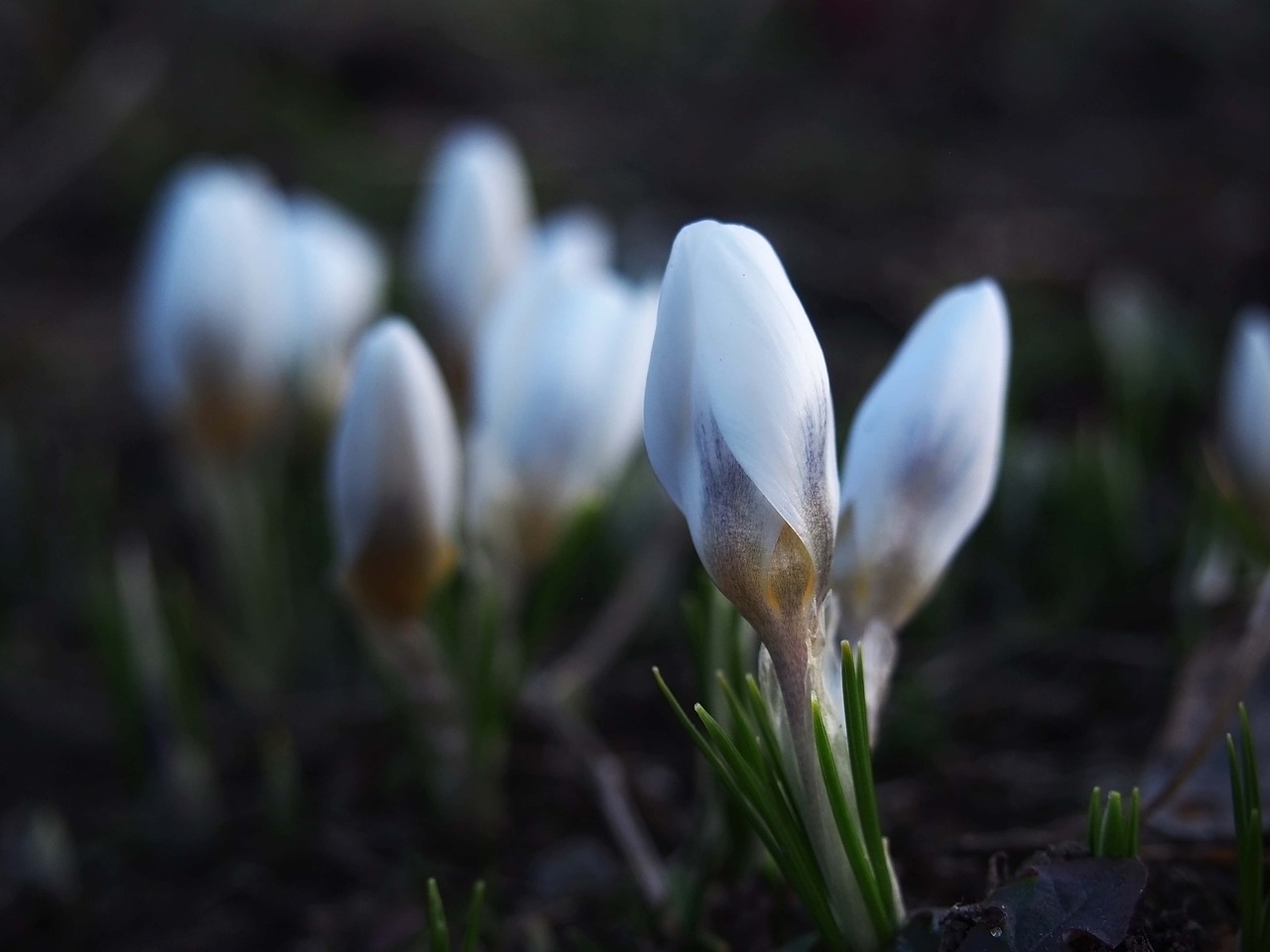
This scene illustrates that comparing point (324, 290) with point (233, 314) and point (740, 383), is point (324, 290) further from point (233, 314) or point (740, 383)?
point (740, 383)

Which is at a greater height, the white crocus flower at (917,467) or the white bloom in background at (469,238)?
the white bloom in background at (469,238)

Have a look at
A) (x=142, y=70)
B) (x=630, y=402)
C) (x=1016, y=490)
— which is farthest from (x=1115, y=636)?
(x=142, y=70)

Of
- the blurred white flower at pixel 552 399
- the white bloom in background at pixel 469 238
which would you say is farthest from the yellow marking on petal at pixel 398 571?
the white bloom in background at pixel 469 238

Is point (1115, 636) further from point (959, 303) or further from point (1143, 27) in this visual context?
point (1143, 27)

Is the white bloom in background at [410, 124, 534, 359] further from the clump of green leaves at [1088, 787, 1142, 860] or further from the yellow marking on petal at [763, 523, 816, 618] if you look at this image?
the clump of green leaves at [1088, 787, 1142, 860]

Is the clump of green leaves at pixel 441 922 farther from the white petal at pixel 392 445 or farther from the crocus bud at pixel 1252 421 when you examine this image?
the crocus bud at pixel 1252 421

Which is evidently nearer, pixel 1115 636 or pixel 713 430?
pixel 713 430

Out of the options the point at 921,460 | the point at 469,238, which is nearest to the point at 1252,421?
the point at 921,460
